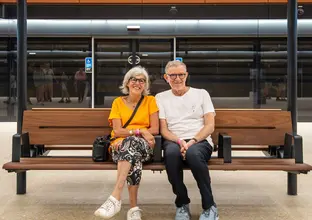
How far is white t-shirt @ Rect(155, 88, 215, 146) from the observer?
12.6ft

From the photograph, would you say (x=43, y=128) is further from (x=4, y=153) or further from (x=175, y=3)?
(x=175, y=3)

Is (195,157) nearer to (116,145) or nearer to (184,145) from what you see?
(184,145)

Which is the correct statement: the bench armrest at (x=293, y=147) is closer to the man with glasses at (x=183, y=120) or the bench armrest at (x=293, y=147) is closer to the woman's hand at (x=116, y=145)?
the man with glasses at (x=183, y=120)

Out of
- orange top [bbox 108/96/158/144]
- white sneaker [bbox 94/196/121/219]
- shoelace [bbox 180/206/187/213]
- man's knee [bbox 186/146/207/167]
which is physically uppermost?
orange top [bbox 108/96/158/144]

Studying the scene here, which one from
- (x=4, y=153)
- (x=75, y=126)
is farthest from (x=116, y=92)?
(x=75, y=126)

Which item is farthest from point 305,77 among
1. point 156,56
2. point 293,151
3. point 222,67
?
point 293,151

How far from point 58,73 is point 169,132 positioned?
31.1 ft

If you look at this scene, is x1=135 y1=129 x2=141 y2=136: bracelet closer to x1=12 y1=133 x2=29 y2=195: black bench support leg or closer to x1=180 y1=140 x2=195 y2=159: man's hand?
x1=180 y1=140 x2=195 y2=159: man's hand

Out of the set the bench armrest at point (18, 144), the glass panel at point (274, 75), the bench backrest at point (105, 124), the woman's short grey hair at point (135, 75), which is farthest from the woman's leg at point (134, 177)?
the glass panel at point (274, 75)

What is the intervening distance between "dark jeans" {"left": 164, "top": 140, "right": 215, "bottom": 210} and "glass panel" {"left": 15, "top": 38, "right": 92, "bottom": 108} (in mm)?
9248

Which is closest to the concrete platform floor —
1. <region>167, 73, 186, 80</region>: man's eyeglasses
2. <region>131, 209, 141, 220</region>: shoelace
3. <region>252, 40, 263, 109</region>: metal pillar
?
<region>131, 209, 141, 220</region>: shoelace

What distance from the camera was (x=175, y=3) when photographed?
12055mm

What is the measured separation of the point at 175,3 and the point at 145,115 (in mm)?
8833

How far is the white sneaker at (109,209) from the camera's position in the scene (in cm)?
325
